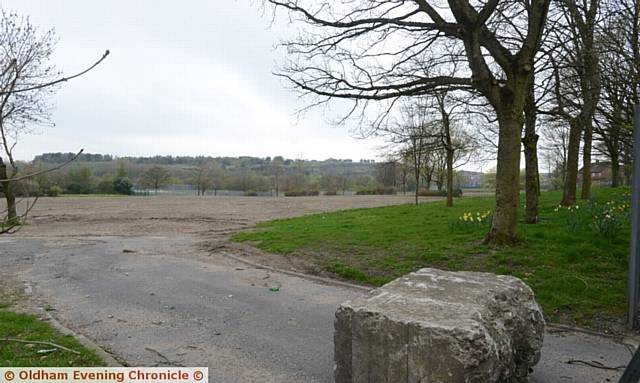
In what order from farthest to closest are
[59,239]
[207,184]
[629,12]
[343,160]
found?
[343,160] → [207,184] → [59,239] → [629,12]

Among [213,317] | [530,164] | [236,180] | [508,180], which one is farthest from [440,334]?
[236,180]

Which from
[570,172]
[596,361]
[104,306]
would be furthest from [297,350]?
[570,172]

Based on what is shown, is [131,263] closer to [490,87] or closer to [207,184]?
[490,87]

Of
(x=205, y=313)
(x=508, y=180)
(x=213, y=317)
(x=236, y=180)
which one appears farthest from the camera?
(x=236, y=180)

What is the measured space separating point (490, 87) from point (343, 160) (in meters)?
113

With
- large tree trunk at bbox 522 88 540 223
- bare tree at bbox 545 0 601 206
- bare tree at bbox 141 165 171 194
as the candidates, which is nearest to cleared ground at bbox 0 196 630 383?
bare tree at bbox 545 0 601 206

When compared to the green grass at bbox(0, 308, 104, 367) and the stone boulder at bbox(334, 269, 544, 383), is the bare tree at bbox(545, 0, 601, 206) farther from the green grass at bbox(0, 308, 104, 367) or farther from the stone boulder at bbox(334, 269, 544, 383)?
the green grass at bbox(0, 308, 104, 367)

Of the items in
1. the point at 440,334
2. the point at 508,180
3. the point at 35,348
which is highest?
the point at 508,180

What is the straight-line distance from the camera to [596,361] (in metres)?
4.00

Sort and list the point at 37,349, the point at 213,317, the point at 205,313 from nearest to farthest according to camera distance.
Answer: the point at 37,349 < the point at 213,317 < the point at 205,313

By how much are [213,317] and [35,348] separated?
195cm

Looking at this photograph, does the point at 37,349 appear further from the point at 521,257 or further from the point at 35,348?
the point at 521,257

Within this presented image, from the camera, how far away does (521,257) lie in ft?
24.8

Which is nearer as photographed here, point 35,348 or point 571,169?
point 35,348
